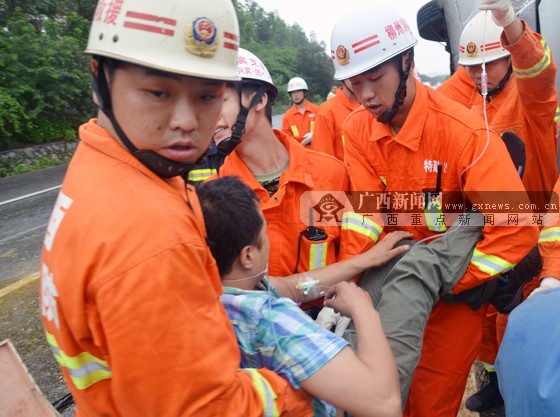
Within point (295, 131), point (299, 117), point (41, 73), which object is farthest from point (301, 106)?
point (41, 73)

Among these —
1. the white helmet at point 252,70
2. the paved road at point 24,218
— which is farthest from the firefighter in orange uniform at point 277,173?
the paved road at point 24,218

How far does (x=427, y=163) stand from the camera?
212 cm

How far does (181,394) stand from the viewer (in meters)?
0.87

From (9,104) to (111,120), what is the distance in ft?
39.6

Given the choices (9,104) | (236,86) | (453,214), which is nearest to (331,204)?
(453,214)

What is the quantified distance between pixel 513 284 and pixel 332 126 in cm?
295

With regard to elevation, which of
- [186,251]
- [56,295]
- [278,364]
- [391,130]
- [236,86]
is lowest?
[278,364]

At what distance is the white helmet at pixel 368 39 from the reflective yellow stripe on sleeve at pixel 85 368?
172 centimetres

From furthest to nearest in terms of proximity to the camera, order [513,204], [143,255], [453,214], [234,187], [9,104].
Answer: [9,104] < [453,214] < [513,204] < [234,187] < [143,255]

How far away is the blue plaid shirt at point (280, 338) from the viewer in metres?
1.17

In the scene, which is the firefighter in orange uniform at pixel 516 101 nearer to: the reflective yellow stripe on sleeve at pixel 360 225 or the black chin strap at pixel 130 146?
the reflective yellow stripe on sleeve at pixel 360 225

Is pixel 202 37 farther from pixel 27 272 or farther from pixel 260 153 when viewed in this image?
pixel 27 272

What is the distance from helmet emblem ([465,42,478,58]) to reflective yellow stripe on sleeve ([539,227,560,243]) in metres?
1.98

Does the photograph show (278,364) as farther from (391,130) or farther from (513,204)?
(391,130)
